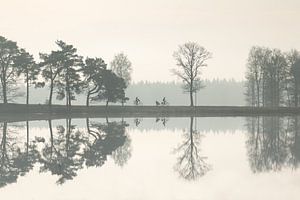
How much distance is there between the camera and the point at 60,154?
83.9ft

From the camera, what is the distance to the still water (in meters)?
15.1

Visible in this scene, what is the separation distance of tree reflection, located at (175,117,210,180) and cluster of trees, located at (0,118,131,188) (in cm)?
261

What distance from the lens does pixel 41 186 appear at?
54.6 ft

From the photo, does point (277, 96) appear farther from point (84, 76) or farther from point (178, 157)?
point (178, 157)

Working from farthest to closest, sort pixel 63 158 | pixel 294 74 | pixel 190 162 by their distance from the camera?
pixel 294 74 → pixel 63 158 → pixel 190 162

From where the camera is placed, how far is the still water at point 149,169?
596 inches

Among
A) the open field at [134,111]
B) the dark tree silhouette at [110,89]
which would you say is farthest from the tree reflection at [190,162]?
the dark tree silhouette at [110,89]

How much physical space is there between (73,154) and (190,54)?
253 ft

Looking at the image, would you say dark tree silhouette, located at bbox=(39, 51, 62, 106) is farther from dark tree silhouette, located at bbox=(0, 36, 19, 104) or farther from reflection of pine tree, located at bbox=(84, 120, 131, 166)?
reflection of pine tree, located at bbox=(84, 120, 131, 166)

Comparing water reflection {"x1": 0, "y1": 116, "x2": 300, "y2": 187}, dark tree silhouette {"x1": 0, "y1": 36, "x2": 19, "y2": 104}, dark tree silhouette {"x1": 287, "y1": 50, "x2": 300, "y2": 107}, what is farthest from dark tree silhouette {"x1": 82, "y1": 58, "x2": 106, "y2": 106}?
water reflection {"x1": 0, "y1": 116, "x2": 300, "y2": 187}

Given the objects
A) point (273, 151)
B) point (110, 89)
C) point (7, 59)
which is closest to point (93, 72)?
point (110, 89)

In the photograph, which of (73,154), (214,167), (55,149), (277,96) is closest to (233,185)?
(214,167)

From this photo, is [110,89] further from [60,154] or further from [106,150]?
[60,154]

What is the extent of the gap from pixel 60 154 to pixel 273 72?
82.7 meters
